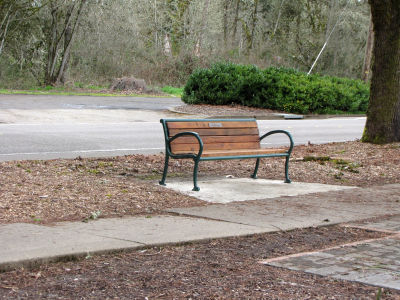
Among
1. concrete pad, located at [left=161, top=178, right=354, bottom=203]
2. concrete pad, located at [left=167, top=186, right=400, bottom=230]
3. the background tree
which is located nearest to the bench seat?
concrete pad, located at [left=161, top=178, right=354, bottom=203]

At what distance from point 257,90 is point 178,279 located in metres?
20.7

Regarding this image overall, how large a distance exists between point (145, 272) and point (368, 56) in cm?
2833

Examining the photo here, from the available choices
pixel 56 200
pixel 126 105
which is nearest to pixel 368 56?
pixel 126 105

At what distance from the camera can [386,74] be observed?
11242 millimetres

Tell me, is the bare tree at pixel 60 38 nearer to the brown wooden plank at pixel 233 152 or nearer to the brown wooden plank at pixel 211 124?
the brown wooden plank at pixel 211 124

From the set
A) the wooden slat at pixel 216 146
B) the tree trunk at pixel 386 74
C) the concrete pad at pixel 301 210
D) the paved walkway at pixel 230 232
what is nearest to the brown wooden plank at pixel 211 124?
the wooden slat at pixel 216 146

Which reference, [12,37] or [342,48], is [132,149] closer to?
[12,37]

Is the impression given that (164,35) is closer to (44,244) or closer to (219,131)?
(219,131)

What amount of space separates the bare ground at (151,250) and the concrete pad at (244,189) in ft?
1.03

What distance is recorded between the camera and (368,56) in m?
29.5

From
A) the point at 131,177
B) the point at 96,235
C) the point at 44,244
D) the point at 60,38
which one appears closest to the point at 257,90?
the point at 60,38

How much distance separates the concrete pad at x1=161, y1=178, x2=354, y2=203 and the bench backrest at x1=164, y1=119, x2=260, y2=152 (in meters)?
0.51

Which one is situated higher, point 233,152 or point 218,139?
point 218,139

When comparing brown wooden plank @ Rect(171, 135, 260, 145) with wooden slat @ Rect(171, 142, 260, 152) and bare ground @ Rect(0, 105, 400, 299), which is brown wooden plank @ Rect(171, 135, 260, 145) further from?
bare ground @ Rect(0, 105, 400, 299)
